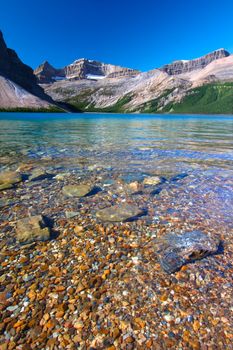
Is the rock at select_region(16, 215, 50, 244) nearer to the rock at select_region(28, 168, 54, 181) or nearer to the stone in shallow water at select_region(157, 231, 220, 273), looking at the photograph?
the stone in shallow water at select_region(157, 231, 220, 273)

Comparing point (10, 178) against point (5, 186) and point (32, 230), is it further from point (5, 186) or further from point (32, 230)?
point (32, 230)

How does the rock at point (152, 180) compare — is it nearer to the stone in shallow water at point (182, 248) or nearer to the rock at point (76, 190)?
the rock at point (76, 190)

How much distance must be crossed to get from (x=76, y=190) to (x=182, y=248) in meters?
5.38

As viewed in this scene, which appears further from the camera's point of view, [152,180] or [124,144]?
[124,144]

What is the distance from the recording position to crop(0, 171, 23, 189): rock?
399 inches

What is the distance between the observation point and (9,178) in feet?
35.9

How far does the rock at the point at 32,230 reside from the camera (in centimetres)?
602

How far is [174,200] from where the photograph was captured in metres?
8.98

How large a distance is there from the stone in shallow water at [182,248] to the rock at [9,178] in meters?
7.44

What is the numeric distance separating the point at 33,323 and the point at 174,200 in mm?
6600

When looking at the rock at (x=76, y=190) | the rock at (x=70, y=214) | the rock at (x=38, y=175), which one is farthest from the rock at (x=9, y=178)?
the rock at (x=70, y=214)

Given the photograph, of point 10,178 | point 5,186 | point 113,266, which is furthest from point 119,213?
point 10,178

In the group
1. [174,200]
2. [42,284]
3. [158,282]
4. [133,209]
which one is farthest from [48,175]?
[158,282]

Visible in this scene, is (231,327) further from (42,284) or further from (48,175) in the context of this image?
(48,175)
